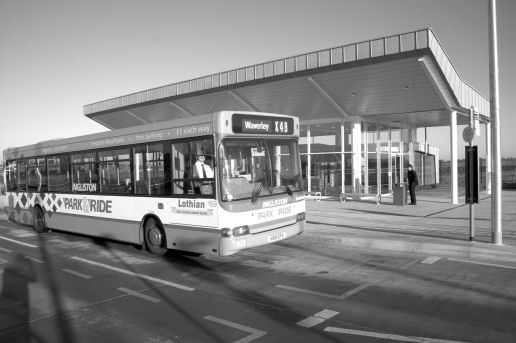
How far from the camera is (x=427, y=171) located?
32.5 m

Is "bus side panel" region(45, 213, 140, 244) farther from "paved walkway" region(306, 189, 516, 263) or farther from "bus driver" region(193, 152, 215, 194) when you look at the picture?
"paved walkway" region(306, 189, 516, 263)

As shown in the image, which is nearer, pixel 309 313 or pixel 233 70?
pixel 309 313

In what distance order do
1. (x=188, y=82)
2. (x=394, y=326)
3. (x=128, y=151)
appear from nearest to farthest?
1. (x=394, y=326)
2. (x=128, y=151)
3. (x=188, y=82)

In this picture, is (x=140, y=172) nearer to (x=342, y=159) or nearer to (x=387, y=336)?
(x=387, y=336)

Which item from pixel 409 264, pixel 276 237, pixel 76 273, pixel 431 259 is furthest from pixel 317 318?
pixel 76 273

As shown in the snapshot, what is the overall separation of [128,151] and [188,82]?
14.5 metres

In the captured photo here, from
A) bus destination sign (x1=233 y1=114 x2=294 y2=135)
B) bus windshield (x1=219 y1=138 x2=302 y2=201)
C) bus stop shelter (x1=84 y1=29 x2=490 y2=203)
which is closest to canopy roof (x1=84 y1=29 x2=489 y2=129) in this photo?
bus stop shelter (x1=84 y1=29 x2=490 y2=203)

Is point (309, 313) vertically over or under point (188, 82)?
under

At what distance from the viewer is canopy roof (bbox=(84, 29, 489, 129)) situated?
55.6 feet

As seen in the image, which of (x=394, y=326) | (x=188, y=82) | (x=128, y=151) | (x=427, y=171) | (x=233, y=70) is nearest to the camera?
(x=394, y=326)

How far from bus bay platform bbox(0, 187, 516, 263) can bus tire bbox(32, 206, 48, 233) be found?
7.91 metres

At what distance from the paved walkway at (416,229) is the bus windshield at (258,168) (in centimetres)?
254

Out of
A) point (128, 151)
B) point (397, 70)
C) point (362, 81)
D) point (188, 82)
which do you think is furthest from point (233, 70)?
point (128, 151)

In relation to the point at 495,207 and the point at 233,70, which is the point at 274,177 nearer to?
the point at 495,207
